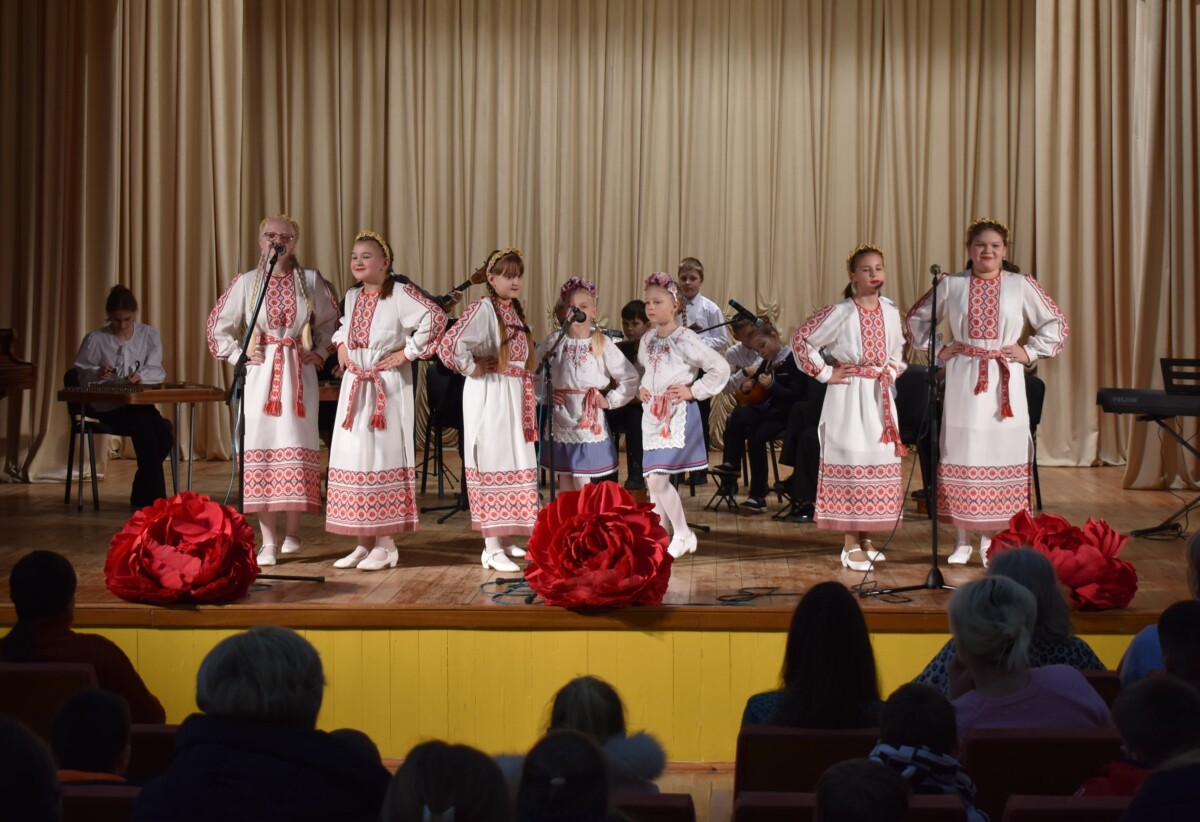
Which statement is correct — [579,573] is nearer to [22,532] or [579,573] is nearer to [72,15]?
[22,532]

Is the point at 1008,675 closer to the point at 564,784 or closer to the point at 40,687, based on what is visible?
the point at 564,784

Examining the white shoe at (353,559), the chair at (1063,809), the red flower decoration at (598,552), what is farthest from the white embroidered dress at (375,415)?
the chair at (1063,809)

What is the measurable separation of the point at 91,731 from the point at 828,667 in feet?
4.79

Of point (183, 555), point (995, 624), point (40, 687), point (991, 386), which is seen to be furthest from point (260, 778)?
point (991, 386)

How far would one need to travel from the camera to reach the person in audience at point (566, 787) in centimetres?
206

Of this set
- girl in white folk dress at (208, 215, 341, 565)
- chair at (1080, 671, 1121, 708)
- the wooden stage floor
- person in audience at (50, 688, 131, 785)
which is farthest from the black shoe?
person in audience at (50, 688, 131, 785)

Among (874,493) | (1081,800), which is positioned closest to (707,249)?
(874,493)

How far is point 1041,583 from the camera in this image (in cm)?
344

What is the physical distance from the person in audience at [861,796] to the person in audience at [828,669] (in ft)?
Answer: 3.05

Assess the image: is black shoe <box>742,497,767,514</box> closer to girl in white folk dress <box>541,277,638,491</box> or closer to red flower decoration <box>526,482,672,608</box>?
girl in white folk dress <box>541,277,638,491</box>

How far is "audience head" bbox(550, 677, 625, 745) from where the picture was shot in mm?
2619

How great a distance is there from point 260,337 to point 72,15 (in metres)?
4.54

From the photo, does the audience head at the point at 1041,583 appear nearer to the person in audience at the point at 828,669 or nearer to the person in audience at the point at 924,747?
the person in audience at the point at 828,669

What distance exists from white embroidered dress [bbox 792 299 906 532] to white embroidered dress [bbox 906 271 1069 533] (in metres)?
0.19
